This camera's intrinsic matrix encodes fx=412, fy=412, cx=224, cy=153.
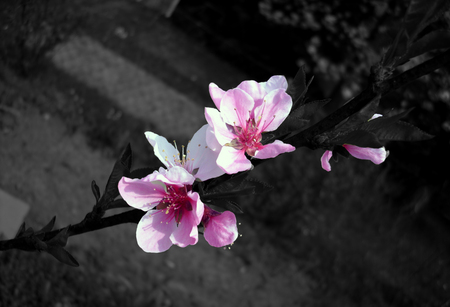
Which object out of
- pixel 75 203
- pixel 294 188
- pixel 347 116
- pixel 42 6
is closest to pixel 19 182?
pixel 75 203

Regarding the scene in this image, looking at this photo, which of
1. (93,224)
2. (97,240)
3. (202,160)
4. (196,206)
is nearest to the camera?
(196,206)

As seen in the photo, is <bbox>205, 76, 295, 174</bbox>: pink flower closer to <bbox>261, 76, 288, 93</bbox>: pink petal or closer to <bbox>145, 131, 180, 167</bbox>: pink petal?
<bbox>261, 76, 288, 93</bbox>: pink petal

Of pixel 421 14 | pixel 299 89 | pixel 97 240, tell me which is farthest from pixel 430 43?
pixel 97 240

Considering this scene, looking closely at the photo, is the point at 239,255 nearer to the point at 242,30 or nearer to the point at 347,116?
the point at 347,116

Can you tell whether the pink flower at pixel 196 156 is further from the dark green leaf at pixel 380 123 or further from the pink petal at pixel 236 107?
the dark green leaf at pixel 380 123

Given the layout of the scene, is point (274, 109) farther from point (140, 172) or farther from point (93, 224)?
point (93, 224)

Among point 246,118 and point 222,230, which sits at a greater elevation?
point 246,118
